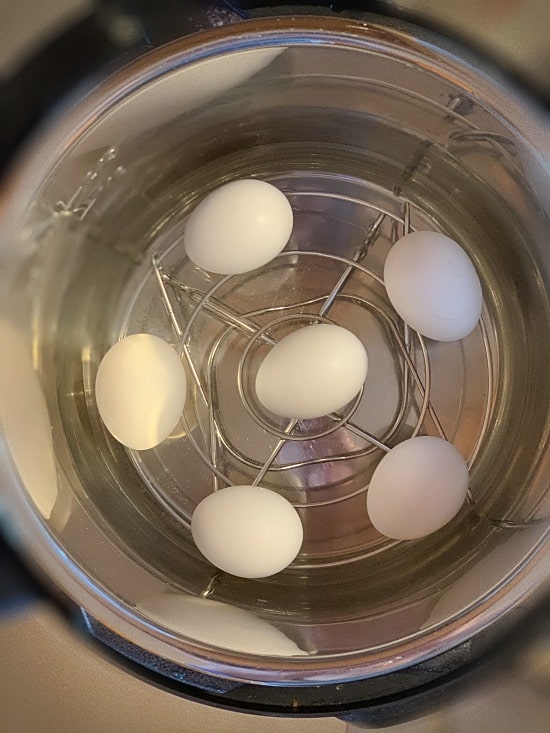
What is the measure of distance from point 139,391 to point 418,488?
0.25 m

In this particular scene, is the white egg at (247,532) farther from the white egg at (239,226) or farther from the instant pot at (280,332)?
the white egg at (239,226)

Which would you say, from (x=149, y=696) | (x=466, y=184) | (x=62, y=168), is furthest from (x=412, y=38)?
(x=149, y=696)

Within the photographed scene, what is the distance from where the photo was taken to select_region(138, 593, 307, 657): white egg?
1.76 feet

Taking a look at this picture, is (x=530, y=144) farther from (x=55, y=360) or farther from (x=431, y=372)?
(x=55, y=360)

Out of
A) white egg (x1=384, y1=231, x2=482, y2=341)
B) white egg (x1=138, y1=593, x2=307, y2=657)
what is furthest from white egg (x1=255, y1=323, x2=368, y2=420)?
white egg (x1=138, y1=593, x2=307, y2=657)

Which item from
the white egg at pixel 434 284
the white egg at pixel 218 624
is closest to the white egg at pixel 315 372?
the white egg at pixel 434 284

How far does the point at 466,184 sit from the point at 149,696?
0.51m

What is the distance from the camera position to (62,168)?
1.86ft

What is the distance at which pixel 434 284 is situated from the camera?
0.62 m

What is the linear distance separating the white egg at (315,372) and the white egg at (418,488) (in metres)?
0.07

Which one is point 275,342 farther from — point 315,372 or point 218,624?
point 218,624

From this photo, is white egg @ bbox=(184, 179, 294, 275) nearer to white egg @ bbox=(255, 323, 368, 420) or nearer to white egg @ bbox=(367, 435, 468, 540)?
white egg @ bbox=(255, 323, 368, 420)

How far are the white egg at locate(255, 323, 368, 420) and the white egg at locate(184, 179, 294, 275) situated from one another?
9 centimetres

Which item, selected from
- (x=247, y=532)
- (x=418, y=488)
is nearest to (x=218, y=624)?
(x=247, y=532)
